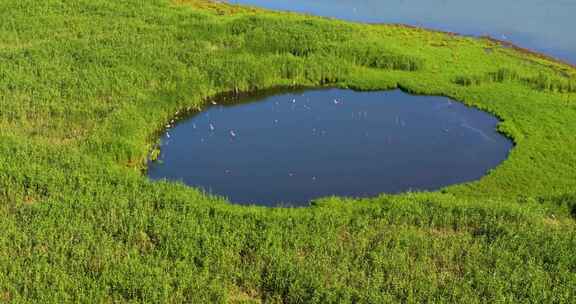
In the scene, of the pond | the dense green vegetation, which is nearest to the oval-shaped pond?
the dense green vegetation

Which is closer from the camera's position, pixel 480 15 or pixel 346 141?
pixel 346 141

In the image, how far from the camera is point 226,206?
61.5 ft

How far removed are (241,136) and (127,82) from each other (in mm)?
6063

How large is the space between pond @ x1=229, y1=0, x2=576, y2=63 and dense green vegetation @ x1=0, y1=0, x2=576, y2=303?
1051cm

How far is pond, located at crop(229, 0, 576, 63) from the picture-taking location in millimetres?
43438

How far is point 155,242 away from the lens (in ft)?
53.9

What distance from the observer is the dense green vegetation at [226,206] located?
14.9 m

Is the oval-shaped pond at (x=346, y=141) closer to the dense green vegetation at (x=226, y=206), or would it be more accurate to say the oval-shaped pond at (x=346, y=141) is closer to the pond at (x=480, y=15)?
the dense green vegetation at (x=226, y=206)

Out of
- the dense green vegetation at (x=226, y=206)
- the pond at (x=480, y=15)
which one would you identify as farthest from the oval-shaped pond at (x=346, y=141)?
the pond at (x=480, y=15)

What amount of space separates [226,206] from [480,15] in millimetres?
37776

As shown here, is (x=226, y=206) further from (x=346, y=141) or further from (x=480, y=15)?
(x=480, y=15)

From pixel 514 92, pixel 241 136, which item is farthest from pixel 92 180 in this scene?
pixel 514 92

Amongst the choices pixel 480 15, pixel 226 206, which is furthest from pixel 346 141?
pixel 480 15

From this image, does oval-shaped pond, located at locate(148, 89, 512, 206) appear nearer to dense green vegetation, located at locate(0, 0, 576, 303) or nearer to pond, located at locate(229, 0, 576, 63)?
dense green vegetation, located at locate(0, 0, 576, 303)
